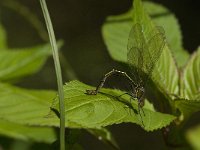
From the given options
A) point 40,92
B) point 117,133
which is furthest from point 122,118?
point 117,133

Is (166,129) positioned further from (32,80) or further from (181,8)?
(181,8)

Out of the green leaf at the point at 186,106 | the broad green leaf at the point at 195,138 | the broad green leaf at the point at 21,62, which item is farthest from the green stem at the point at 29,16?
the broad green leaf at the point at 195,138

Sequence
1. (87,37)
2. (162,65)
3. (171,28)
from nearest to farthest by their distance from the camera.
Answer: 1. (162,65)
2. (171,28)
3. (87,37)

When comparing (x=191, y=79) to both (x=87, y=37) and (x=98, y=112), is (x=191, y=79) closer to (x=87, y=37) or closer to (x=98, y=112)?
(x=98, y=112)

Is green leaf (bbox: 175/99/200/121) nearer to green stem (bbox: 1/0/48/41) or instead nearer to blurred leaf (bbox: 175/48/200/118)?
blurred leaf (bbox: 175/48/200/118)

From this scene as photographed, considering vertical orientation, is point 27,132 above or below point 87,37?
below

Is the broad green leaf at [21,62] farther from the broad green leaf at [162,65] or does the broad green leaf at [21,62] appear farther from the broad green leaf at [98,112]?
Answer: the broad green leaf at [162,65]

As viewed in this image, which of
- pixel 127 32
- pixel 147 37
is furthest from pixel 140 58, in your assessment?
pixel 127 32
